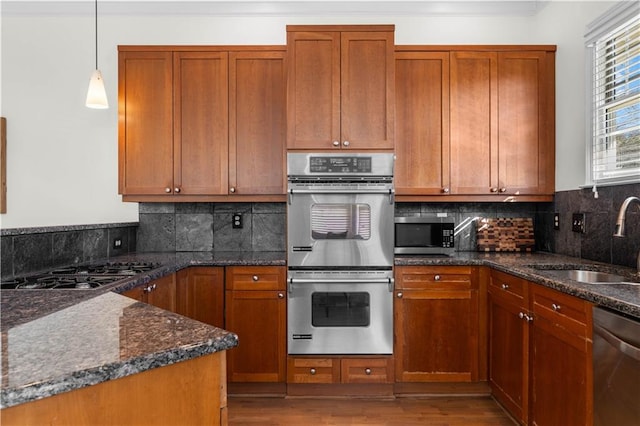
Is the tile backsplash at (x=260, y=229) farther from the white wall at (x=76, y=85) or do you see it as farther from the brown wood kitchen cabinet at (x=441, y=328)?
the brown wood kitchen cabinet at (x=441, y=328)

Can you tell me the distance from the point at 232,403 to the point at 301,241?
3.88 ft

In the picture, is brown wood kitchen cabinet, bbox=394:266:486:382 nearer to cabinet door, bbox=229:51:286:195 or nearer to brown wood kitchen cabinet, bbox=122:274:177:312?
cabinet door, bbox=229:51:286:195

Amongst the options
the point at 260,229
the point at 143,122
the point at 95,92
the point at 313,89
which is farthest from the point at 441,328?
the point at 95,92

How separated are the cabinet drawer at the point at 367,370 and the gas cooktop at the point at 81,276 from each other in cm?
143

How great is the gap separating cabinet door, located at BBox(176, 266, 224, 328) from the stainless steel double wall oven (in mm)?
483

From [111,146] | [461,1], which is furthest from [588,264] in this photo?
[111,146]

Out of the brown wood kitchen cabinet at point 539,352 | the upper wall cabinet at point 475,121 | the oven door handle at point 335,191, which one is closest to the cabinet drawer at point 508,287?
the brown wood kitchen cabinet at point 539,352

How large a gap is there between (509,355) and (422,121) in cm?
171

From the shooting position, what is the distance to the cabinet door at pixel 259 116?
9.91 feet

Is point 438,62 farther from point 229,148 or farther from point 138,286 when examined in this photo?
point 138,286

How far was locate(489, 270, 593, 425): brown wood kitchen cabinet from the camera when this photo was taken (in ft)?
5.60

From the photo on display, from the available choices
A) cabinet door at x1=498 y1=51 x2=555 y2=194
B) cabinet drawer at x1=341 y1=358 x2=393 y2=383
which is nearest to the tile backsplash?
cabinet door at x1=498 y1=51 x2=555 y2=194

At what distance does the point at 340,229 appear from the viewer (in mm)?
2760

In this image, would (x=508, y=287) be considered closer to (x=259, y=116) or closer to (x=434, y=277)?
(x=434, y=277)
